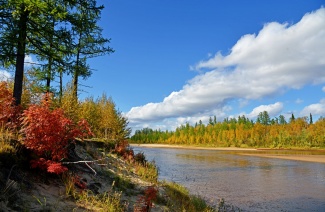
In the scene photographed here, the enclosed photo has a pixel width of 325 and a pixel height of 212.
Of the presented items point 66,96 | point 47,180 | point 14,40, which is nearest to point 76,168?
point 47,180

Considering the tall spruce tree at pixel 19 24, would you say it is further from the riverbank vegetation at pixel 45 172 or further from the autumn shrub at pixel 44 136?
the autumn shrub at pixel 44 136

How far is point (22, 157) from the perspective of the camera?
8852mm

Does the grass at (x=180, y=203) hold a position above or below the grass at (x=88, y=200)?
below

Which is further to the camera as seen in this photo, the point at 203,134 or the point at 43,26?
the point at 203,134

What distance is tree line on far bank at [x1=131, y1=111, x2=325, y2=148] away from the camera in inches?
4016

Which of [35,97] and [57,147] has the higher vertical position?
[35,97]

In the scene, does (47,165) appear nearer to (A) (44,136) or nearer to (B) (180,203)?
(A) (44,136)

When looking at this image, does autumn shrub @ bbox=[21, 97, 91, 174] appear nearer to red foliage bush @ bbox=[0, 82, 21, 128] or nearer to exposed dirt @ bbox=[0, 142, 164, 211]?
exposed dirt @ bbox=[0, 142, 164, 211]

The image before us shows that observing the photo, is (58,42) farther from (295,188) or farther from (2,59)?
(295,188)

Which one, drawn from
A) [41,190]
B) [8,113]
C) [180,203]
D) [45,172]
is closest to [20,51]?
[8,113]

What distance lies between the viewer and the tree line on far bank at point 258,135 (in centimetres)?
10200

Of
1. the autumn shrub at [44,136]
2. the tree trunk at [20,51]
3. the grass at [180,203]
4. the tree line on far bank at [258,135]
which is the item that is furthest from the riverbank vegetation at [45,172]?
the tree line on far bank at [258,135]

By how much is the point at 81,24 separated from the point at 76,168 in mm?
6155

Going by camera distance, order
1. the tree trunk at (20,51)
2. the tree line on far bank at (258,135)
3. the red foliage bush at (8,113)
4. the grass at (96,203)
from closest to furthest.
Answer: the grass at (96,203)
the red foliage bush at (8,113)
the tree trunk at (20,51)
the tree line on far bank at (258,135)
